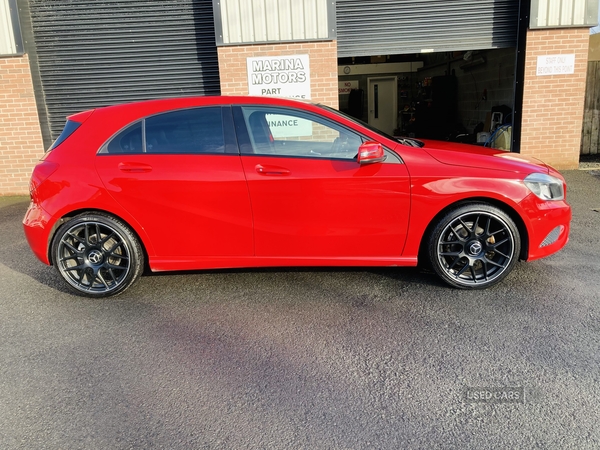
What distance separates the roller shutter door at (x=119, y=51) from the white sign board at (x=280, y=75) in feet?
2.63

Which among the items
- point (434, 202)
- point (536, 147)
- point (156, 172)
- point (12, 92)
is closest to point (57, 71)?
point (12, 92)

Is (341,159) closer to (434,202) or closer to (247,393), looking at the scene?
(434,202)

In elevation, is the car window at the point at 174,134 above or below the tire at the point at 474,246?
above

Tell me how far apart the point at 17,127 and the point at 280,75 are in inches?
189

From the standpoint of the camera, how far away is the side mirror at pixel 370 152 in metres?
3.84

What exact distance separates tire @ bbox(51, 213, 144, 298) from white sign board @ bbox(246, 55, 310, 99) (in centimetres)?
524

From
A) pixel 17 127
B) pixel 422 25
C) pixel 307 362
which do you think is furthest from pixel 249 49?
pixel 307 362

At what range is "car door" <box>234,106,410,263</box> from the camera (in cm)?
396

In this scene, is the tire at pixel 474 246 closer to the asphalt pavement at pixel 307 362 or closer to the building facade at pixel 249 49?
the asphalt pavement at pixel 307 362

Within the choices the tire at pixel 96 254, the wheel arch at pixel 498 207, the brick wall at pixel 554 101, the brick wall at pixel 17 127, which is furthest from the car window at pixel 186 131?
the brick wall at pixel 554 101

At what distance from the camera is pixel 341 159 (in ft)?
13.1

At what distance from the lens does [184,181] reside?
4.01m

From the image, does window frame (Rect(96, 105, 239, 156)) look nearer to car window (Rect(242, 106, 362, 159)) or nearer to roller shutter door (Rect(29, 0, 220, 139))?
car window (Rect(242, 106, 362, 159))

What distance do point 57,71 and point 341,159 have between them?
7.25 m
